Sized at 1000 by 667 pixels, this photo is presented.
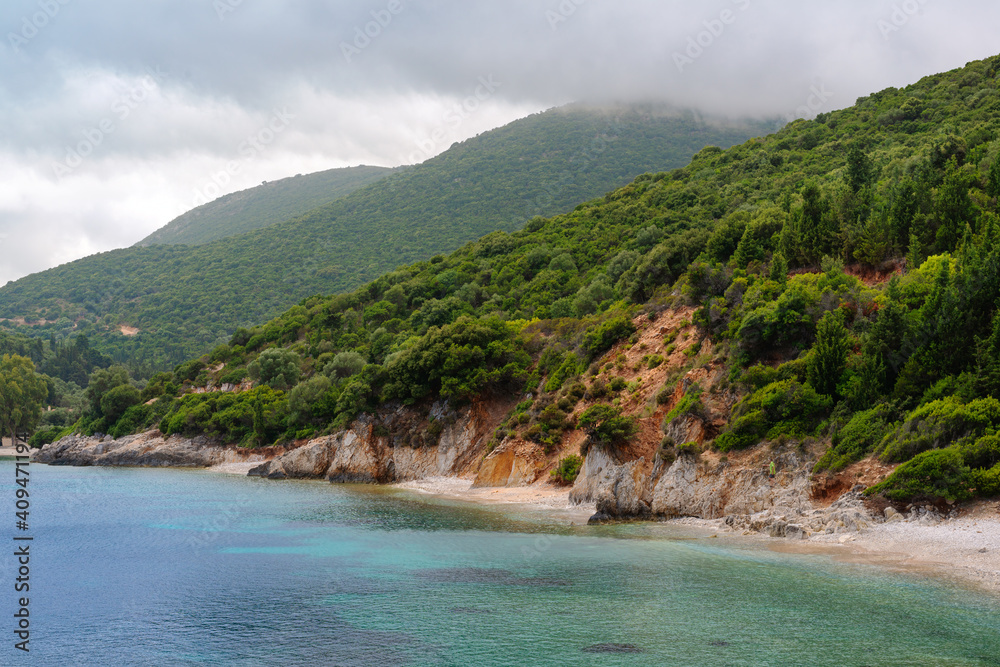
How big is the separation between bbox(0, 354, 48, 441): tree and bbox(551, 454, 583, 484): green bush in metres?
88.9

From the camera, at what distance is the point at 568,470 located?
149ft

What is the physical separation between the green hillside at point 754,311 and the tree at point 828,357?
91 mm

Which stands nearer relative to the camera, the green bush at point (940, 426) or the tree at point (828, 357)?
the green bush at point (940, 426)

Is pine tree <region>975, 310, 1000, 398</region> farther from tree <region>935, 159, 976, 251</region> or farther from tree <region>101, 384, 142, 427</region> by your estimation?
tree <region>101, 384, 142, 427</region>

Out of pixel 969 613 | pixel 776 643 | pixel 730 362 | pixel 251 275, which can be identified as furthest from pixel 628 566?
pixel 251 275

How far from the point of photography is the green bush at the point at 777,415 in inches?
1229

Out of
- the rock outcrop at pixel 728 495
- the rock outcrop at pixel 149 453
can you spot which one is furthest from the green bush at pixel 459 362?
the rock outcrop at pixel 149 453

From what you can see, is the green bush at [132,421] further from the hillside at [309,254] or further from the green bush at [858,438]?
the green bush at [858,438]

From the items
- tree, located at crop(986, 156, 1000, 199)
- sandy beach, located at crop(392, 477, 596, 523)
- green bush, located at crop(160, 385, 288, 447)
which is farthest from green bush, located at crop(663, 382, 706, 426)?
green bush, located at crop(160, 385, 288, 447)

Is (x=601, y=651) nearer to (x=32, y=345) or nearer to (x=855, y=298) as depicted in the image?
(x=855, y=298)

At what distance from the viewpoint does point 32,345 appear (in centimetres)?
14538

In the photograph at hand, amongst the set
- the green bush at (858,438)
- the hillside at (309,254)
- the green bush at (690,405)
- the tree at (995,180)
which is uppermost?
the hillside at (309,254)

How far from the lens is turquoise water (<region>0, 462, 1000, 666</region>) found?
15.7 m

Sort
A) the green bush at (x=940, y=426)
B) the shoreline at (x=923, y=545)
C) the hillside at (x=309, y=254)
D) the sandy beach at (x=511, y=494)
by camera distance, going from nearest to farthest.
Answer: the shoreline at (x=923, y=545) < the green bush at (x=940, y=426) < the sandy beach at (x=511, y=494) < the hillside at (x=309, y=254)
